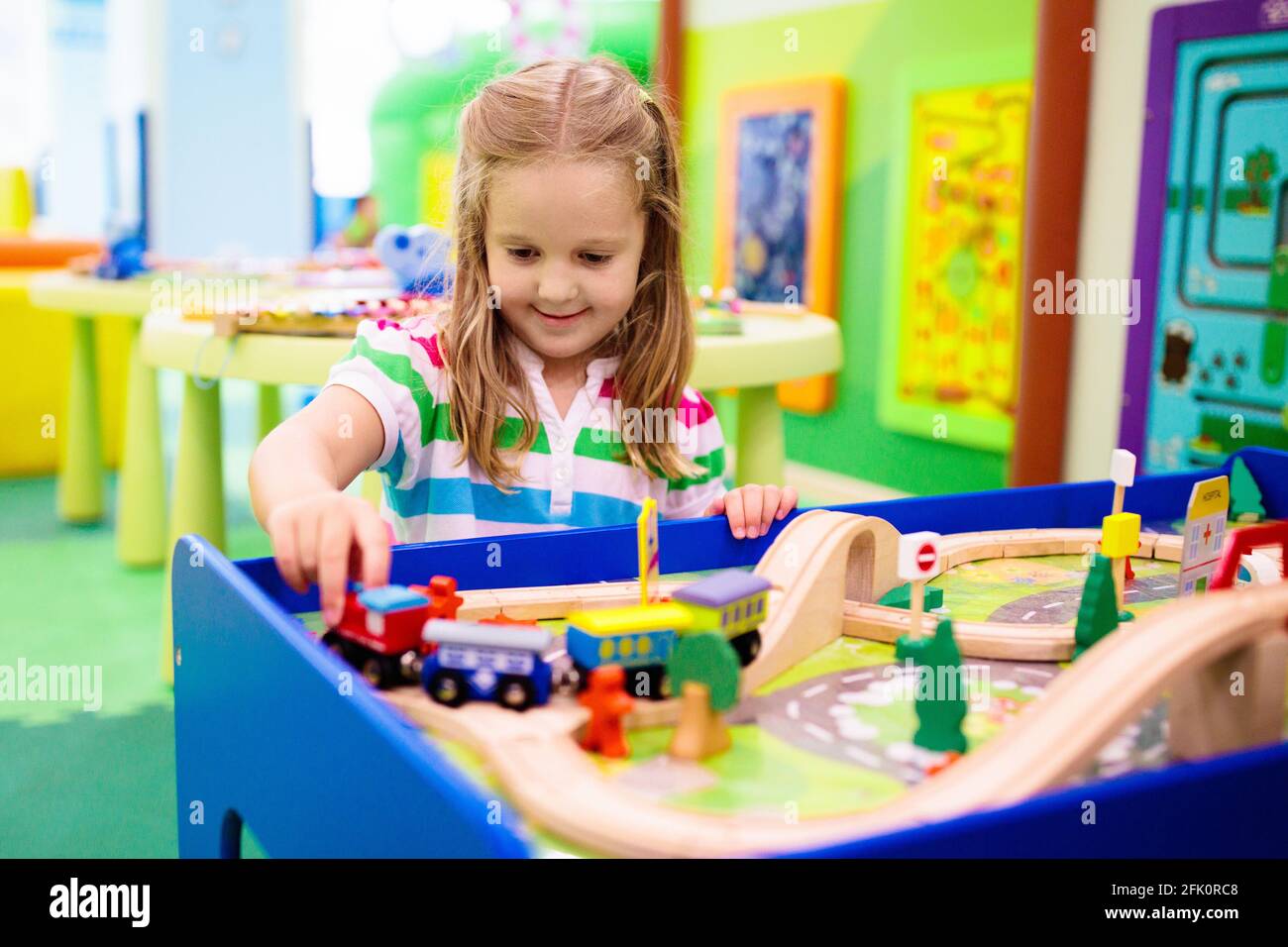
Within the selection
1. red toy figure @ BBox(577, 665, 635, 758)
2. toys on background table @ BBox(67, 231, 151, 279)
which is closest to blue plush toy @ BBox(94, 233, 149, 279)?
toys on background table @ BBox(67, 231, 151, 279)

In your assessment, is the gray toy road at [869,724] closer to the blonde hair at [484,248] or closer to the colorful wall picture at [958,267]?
the blonde hair at [484,248]

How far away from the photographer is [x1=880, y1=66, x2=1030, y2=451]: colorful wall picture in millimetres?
2328

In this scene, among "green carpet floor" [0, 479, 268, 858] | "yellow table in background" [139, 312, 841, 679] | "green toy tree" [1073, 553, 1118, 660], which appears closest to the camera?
"green toy tree" [1073, 553, 1118, 660]

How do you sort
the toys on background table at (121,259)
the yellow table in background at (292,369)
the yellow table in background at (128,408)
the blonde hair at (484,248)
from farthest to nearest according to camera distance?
the toys on background table at (121,259), the yellow table in background at (128,408), the yellow table in background at (292,369), the blonde hair at (484,248)

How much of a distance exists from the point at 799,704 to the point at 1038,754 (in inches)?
5.6

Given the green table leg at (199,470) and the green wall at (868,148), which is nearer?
the green table leg at (199,470)

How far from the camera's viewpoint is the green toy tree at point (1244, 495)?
993mm

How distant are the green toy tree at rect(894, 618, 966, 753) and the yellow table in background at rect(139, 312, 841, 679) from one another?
901mm

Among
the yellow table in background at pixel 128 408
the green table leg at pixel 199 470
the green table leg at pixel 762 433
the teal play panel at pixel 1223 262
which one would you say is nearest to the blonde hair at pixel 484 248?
the green table leg at pixel 762 433

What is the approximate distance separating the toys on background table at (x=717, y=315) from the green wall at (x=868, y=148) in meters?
0.56

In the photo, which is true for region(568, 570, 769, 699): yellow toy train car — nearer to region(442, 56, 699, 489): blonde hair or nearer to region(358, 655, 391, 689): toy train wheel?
region(358, 655, 391, 689): toy train wheel

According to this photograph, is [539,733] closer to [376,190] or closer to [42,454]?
[42,454]

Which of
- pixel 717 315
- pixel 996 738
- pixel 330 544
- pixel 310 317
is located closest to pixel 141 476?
pixel 310 317

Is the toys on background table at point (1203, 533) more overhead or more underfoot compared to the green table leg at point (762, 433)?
more overhead
